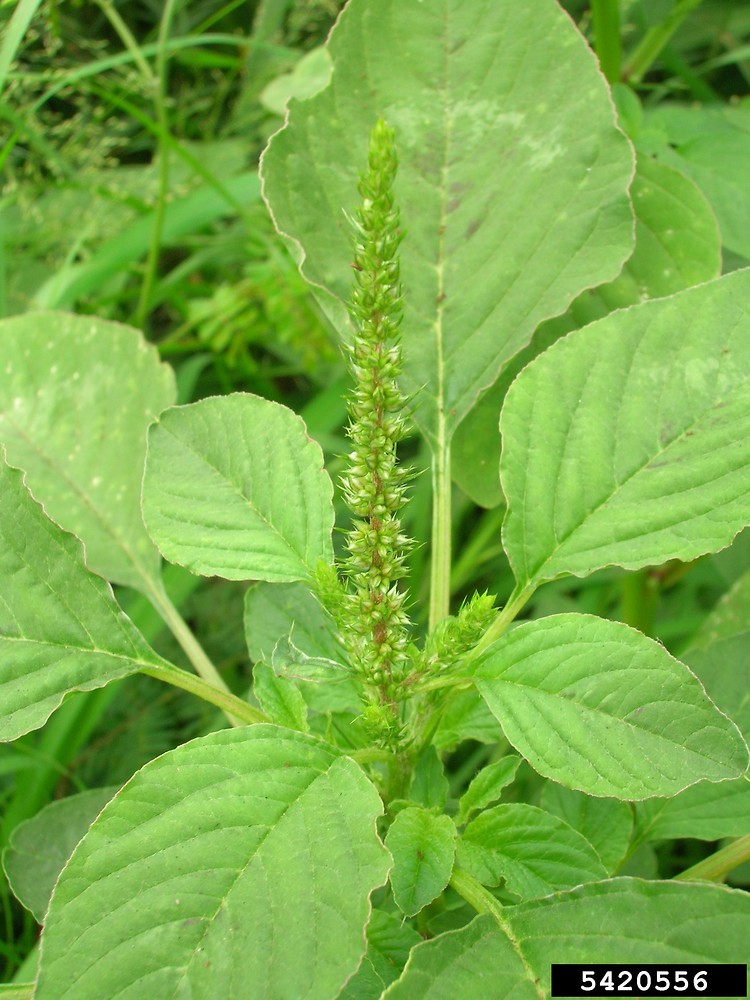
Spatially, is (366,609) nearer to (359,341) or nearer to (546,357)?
(359,341)

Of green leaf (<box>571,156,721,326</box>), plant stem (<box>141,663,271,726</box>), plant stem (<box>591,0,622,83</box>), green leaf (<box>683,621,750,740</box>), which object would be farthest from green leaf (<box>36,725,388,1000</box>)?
plant stem (<box>591,0,622,83</box>)

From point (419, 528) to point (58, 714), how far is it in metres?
0.87

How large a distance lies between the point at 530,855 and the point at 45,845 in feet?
2.37

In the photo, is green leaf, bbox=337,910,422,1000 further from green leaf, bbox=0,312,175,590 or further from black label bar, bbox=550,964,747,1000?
green leaf, bbox=0,312,175,590

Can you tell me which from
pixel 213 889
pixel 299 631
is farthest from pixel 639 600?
pixel 213 889

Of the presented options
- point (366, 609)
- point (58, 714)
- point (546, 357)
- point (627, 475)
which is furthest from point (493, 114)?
point (58, 714)

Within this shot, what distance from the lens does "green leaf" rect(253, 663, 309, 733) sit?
102cm

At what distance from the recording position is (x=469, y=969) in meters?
0.89

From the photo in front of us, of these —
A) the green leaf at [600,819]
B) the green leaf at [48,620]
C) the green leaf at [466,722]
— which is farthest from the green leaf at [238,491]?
the green leaf at [600,819]

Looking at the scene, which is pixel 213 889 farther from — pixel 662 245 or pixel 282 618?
pixel 662 245

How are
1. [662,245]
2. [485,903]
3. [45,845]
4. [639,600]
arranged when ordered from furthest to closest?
[639,600], [662,245], [45,845], [485,903]

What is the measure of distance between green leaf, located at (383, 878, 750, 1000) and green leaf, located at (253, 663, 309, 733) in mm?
269

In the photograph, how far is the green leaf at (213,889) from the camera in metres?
0.81

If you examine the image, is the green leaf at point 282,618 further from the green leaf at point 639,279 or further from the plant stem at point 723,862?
the plant stem at point 723,862
